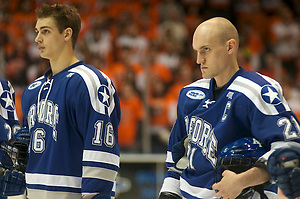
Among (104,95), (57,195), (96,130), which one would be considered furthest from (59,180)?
(104,95)

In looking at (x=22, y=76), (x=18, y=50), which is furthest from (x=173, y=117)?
(x=18, y=50)

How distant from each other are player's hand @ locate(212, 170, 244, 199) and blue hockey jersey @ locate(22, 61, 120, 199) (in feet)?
2.00

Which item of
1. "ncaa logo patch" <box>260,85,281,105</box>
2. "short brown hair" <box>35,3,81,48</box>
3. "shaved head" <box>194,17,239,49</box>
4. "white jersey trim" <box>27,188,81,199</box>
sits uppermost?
"short brown hair" <box>35,3,81,48</box>

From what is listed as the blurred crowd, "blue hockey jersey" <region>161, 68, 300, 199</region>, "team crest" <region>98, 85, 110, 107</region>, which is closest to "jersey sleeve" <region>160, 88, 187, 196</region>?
"blue hockey jersey" <region>161, 68, 300, 199</region>

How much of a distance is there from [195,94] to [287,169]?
78cm

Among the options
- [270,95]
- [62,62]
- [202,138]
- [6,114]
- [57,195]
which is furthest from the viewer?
[6,114]

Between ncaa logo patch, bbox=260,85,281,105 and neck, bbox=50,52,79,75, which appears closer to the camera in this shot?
ncaa logo patch, bbox=260,85,281,105

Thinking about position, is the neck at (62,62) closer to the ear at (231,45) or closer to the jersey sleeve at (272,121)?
the ear at (231,45)

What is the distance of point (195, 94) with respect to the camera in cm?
269

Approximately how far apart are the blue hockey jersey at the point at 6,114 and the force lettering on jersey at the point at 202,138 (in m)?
1.22

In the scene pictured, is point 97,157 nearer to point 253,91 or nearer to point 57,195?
point 57,195

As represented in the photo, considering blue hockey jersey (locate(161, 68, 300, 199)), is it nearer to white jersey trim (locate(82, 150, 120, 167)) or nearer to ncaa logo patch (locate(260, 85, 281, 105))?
ncaa logo patch (locate(260, 85, 281, 105))

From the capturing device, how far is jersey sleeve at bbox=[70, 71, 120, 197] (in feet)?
8.36

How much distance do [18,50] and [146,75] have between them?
2165 millimetres
